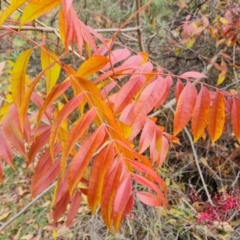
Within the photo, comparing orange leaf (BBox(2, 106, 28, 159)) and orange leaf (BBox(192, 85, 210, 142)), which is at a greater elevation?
orange leaf (BBox(2, 106, 28, 159))

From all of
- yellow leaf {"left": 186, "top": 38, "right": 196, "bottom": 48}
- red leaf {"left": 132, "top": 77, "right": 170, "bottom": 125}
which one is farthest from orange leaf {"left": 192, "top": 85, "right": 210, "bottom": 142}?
yellow leaf {"left": 186, "top": 38, "right": 196, "bottom": 48}

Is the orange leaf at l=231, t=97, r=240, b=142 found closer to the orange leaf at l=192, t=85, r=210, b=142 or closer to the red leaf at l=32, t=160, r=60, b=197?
the orange leaf at l=192, t=85, r=210, b=142

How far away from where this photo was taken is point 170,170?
273cm

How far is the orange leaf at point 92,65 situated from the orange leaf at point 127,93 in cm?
11

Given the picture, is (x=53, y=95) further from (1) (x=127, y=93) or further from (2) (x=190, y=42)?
(2) (x=190, y=42)

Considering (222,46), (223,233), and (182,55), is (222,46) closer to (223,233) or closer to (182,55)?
(182,55)

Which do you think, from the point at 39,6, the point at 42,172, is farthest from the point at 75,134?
the point at 42,172

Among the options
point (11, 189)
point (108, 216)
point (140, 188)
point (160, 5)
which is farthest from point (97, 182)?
point (11, 189)

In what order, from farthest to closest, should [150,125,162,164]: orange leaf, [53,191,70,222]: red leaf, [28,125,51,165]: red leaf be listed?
[150,125,162,164]: orange leaf → [53,191,70,222]: red leaf → [28,125,51,165]: red leaf

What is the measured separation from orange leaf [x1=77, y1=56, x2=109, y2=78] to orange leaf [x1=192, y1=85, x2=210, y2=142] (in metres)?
0.31

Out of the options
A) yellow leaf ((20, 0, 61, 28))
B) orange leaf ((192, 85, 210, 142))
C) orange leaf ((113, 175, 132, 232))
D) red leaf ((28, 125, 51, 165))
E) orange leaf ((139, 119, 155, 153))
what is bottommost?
orange leaf ((139, 119, 155, 153))

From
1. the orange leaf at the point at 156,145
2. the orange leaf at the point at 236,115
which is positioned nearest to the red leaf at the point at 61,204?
the orange leaf at the point at 156,145

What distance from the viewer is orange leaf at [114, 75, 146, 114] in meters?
0.99

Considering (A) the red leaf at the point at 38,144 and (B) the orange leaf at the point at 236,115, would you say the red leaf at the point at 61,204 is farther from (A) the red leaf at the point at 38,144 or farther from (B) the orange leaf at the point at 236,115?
(B) the orange leaf at the point at 236,115
